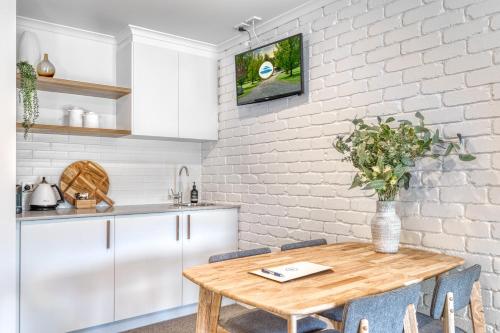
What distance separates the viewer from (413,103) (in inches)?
88.0

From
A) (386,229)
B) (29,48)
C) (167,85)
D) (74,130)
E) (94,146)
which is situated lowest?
(386,229)

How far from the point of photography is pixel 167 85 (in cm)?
348

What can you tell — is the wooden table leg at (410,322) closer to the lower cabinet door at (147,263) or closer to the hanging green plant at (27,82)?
the lower cabinet door at (147,263)

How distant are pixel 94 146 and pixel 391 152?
2545mm

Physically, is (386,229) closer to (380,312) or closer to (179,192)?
(380,312)

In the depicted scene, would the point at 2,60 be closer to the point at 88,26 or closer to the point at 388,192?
the point at 88,26

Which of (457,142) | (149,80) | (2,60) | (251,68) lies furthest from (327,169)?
(2,60)

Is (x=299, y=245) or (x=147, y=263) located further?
(x=147, y=263)

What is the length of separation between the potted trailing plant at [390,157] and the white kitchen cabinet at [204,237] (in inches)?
65.3

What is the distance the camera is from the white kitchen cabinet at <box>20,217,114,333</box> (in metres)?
2.55

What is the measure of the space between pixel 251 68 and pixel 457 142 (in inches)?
70.6

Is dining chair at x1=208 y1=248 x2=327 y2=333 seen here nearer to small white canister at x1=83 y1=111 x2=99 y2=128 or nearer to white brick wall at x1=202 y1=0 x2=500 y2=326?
white brick wall at x1=202 y1=0 x2=500 y2=326

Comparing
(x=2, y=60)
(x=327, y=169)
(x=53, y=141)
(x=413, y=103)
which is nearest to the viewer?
(x=413, y=103)

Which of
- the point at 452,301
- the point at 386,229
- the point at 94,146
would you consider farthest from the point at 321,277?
the point at 94,146
